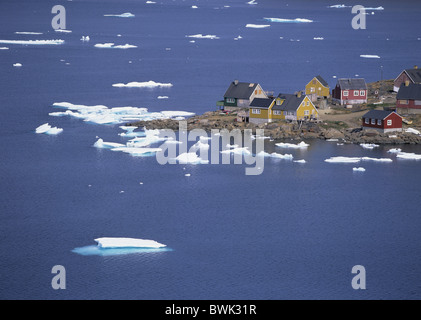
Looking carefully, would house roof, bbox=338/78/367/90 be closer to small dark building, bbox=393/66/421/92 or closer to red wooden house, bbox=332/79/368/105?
red wooden house, bbox=332/79/368/105

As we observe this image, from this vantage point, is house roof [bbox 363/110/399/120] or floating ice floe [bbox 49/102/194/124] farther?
floating ice floe [bbox 49/102/194/124]

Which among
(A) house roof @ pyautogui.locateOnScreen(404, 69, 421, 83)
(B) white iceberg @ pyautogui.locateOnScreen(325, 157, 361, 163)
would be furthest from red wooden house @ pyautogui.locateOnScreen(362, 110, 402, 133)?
(A) house roof @ pyautogui.locateOnScreen(404, 69, 421, 83)

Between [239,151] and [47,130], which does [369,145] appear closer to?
[239,151]

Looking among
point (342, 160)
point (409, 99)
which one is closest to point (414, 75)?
point (409, 99)

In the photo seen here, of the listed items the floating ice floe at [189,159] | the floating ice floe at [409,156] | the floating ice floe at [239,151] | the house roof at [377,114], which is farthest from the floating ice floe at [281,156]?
the house roof at [377,114]

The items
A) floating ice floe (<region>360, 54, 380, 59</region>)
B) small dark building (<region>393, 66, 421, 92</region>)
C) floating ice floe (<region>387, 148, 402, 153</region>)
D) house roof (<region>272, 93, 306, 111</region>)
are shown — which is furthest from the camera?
floating ice floe (<region>360, 54, 380, 59</region>)

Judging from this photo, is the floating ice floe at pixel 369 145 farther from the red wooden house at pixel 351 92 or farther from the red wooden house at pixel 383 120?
the red wooden house at pixel 351 92
